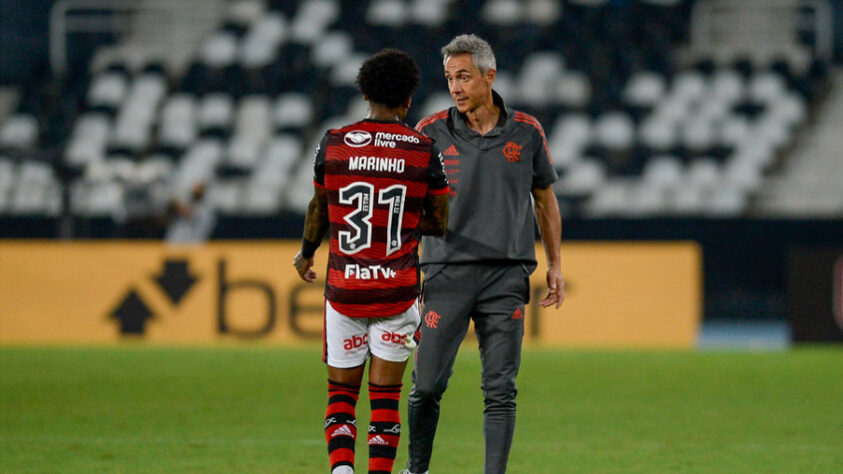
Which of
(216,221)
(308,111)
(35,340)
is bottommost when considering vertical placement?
(35,340)

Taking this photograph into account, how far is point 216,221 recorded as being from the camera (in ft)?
55.8

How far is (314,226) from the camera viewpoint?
5.21 metres

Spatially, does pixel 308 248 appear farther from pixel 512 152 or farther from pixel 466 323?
pixel 512 152

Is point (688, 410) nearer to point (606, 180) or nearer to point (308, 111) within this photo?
point (606, 180)

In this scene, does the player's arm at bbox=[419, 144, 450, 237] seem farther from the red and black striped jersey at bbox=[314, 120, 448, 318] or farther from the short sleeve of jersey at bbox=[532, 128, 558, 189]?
the short sleeve of jersey at bbox=[532, 128, 558, 189]

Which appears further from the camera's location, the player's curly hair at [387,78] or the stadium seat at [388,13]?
the stadium seat at [388,13]

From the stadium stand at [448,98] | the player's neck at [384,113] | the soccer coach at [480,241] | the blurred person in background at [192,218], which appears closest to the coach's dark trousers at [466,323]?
the soccer coach at [480,241]

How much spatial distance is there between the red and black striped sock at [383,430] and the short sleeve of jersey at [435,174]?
857 millimetres

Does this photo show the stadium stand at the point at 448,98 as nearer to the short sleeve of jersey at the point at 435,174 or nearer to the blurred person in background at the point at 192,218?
the blurred person in background at the point at 192,218

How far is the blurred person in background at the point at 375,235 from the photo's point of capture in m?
5.00

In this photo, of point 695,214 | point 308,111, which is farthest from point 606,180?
point 308,111

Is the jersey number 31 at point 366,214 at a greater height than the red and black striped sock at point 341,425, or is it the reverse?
the jersey number 31 at point 366,214

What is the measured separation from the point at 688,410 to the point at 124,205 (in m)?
9.87

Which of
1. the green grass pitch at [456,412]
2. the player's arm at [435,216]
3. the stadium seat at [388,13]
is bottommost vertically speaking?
the green grass pitch at [456,412]
